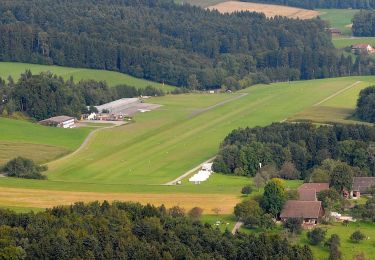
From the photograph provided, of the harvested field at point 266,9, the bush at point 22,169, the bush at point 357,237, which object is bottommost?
the bush at point 357,237

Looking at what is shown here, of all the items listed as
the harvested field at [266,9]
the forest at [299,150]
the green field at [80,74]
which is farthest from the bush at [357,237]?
the harvested field at [266,9]

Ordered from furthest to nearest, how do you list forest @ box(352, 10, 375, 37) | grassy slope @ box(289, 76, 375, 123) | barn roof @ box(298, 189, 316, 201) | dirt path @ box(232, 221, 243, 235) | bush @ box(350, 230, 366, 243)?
forest @ box(352, 10, 375, 37) → grassy slope @ box(289, 76, 375, 123) → barn roof @ box(298, 189, 316, 201) → dirt path @ box(232, 221, 243, 235) → bush @ box(350, 230, 366, 243)

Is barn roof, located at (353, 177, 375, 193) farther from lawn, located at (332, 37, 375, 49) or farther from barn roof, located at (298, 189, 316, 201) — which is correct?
lawn, located at (332, 37, 375, 49)

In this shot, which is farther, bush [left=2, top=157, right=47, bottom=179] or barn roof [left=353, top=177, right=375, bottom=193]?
bush [left=2, top=157, right=47, bottom=179]

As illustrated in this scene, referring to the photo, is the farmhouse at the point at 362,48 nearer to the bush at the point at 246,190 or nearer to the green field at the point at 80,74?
the green field at the point at 80,74

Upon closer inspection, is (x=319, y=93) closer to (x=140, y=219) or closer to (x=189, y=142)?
(x=189, y=142)

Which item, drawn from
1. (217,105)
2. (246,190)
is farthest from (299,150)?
(217,105)

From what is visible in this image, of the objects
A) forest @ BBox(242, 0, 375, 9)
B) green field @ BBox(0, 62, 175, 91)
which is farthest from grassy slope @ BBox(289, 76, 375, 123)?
forest @ BBox(242, 0, 375, 9)
